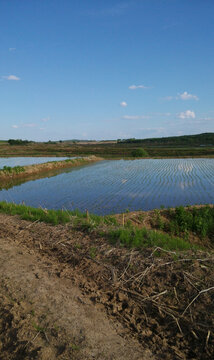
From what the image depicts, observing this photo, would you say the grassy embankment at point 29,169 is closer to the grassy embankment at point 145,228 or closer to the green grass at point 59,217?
the grassy embankment at point 145,228

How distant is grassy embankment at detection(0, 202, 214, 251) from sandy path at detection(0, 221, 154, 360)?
161 cm

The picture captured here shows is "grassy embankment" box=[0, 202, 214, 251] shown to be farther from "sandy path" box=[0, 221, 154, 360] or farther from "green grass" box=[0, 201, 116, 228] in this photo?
"sandy path" box=[0, 221, 154, 360]

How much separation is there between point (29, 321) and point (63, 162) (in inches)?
1066

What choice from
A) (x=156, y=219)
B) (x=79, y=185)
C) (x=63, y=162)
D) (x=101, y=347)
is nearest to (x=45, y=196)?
(x=79, y=185)

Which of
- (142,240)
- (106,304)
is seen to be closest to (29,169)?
(142,240)

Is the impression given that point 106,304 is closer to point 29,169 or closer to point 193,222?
point 193,222

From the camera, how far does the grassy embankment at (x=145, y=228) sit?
483 cm

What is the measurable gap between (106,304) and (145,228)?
247 cm

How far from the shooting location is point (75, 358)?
2.46 meters

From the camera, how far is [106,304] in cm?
333

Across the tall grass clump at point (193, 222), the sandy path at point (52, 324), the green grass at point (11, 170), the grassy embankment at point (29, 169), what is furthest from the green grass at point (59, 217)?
the green grass at point (11, 170)

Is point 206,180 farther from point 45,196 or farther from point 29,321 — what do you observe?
point 29,321

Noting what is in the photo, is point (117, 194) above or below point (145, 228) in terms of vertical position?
below

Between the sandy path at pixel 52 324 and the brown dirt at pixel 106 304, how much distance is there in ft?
0.03
